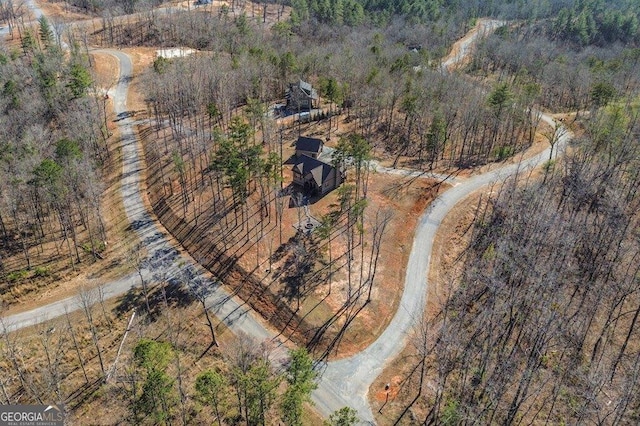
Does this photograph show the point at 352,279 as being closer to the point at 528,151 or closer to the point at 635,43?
the point at 528,151

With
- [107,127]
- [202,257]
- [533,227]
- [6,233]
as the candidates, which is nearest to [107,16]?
[107,127]

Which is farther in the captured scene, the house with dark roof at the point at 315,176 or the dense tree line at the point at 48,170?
the house with dark roof at the point at 315,176

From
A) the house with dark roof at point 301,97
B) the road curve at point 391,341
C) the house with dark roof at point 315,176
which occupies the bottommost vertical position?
the road curve at point 391,341

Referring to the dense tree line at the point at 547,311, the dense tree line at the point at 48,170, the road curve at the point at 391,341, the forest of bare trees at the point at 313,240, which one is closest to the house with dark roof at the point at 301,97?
the forest of bare trees at the point at 313,240

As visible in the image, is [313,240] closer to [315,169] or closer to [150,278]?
[315,169]

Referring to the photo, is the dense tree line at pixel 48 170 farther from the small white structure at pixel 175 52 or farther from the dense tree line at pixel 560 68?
the dense tree line at pixel 560 68

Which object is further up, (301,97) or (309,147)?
(301,97)

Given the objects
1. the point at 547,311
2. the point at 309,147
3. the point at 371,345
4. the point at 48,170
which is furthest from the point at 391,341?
the point at 48,170
